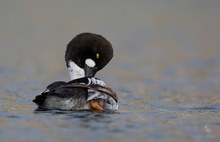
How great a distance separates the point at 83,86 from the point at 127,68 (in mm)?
9215

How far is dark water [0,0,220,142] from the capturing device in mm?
10914

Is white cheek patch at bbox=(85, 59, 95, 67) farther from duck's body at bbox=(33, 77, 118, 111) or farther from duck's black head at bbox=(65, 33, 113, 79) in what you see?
duck's body at bbox=(33, 77, 118, 111)

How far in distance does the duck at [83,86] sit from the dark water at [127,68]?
23 centimetres

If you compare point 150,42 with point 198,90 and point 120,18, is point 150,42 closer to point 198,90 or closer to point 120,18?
point 120,18

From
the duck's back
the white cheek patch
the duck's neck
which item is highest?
the white cheek patch

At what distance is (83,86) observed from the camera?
39.6 ft

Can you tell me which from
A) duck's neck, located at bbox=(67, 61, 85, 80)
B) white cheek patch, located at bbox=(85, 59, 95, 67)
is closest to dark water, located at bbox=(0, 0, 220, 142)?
duck's neck, located at bbox=(67, 61, 85, 80)

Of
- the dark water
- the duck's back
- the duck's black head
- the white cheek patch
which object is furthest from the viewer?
the white cheek patch

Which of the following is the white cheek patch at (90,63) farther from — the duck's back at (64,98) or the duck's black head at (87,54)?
the duck's back at (64,98)

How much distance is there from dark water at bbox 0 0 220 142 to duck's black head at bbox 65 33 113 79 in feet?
3.22

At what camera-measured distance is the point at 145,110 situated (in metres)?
13.5

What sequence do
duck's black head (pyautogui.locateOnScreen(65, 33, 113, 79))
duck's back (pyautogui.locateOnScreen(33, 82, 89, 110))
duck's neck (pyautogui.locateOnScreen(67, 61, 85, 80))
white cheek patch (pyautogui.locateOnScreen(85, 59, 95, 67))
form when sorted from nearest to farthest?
1. duck's back (pyautogui.locateOnScreen(33, 82, 89, 110))
2. duck's black head (pyautogui.locateOnScreen(65, 33, 113, 79))
3. white cheek patch (pyautogui.locateOnScreen(85, 59, 95, 67))
4. duck's neck (pyautogui.locateOnScreen(67, 61, 85, 80))

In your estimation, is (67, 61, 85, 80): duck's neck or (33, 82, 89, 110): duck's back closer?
(33, 82, 89, 110): duck's back

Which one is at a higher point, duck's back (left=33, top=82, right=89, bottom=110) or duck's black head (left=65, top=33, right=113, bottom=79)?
duck's black head (left=65, top=33, right=113, bottom=79)
